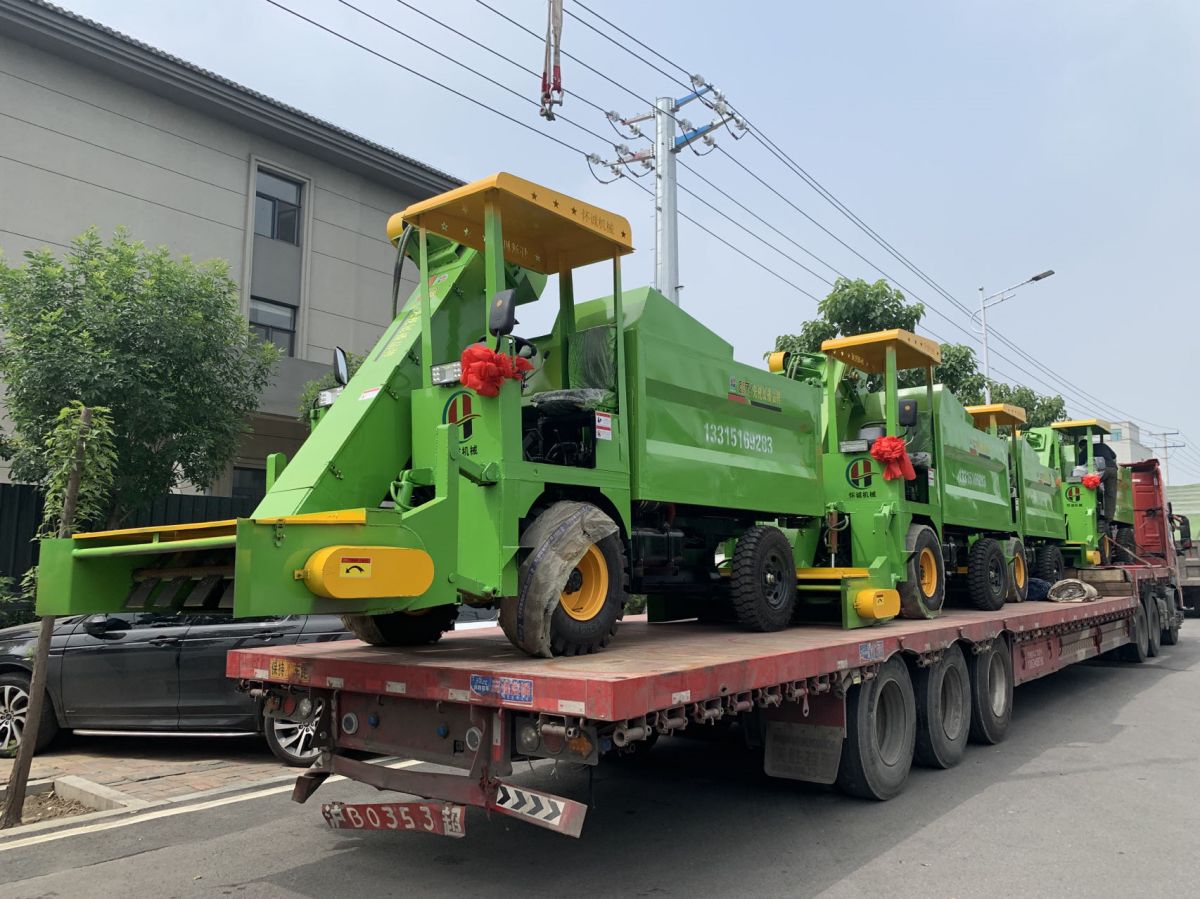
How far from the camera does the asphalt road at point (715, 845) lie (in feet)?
15.8

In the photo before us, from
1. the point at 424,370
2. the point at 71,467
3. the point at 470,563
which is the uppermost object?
the point at 424,370

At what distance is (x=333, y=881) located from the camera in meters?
4.89

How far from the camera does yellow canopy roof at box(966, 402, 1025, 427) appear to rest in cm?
1230

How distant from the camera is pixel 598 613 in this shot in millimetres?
5539

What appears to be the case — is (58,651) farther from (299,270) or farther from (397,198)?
(397,198)

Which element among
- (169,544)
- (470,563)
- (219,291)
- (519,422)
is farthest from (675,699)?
(219,291)

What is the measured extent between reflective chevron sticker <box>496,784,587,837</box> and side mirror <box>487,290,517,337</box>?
226cm

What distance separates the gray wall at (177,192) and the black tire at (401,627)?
11628 mm

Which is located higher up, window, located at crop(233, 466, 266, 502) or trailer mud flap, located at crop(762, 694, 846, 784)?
window, located at crop(233, 466, 266, 502)

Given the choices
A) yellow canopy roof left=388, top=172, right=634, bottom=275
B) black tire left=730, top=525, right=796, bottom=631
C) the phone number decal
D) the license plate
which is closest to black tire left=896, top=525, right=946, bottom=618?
black tire left=730, top=525, right=796, bottom=631

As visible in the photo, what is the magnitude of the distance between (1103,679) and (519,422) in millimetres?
11009

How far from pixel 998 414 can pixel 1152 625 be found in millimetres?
5474

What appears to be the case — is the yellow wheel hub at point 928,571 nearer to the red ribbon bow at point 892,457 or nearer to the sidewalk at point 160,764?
the red ribbon bow at point 892,457

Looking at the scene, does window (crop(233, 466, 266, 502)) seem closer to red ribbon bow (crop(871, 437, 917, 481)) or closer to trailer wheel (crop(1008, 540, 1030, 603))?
red ribbon bow (crop(871, 437, 917, 481))
